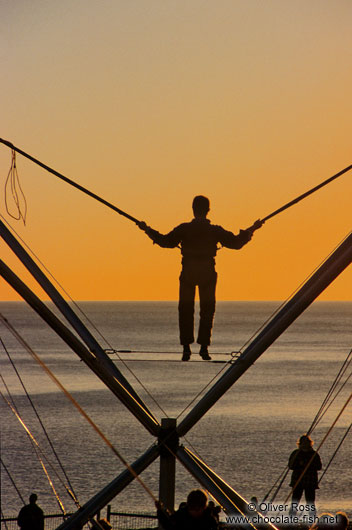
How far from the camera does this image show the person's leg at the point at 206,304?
15195 millimetres

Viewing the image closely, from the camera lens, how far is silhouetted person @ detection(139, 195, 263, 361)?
48.6 feet

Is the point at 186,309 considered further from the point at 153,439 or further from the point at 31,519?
the point at 153,439

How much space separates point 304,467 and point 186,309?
5433 mm

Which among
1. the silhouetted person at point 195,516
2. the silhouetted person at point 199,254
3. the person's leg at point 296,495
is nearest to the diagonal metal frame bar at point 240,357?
the silhouetted person at point 199,254

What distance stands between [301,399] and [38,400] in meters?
31.7

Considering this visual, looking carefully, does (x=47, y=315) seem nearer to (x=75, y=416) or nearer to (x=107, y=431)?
(x=107, y=431)

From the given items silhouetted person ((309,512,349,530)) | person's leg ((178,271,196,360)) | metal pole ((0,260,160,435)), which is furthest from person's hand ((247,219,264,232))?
silhouetted person ((309,512,349,530))

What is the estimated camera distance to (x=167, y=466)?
15758 mm

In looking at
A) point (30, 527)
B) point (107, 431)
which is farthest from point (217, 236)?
point (107, 431)

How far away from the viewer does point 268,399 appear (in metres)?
126

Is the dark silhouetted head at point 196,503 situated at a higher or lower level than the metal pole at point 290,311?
lower

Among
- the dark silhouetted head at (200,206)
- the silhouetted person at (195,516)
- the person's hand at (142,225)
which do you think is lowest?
the silhouetted person at (195,516)

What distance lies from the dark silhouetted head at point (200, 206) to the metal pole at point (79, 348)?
2.43 m

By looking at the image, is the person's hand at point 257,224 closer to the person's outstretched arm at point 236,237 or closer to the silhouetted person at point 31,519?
the person's outstretched arm at point 236,237
